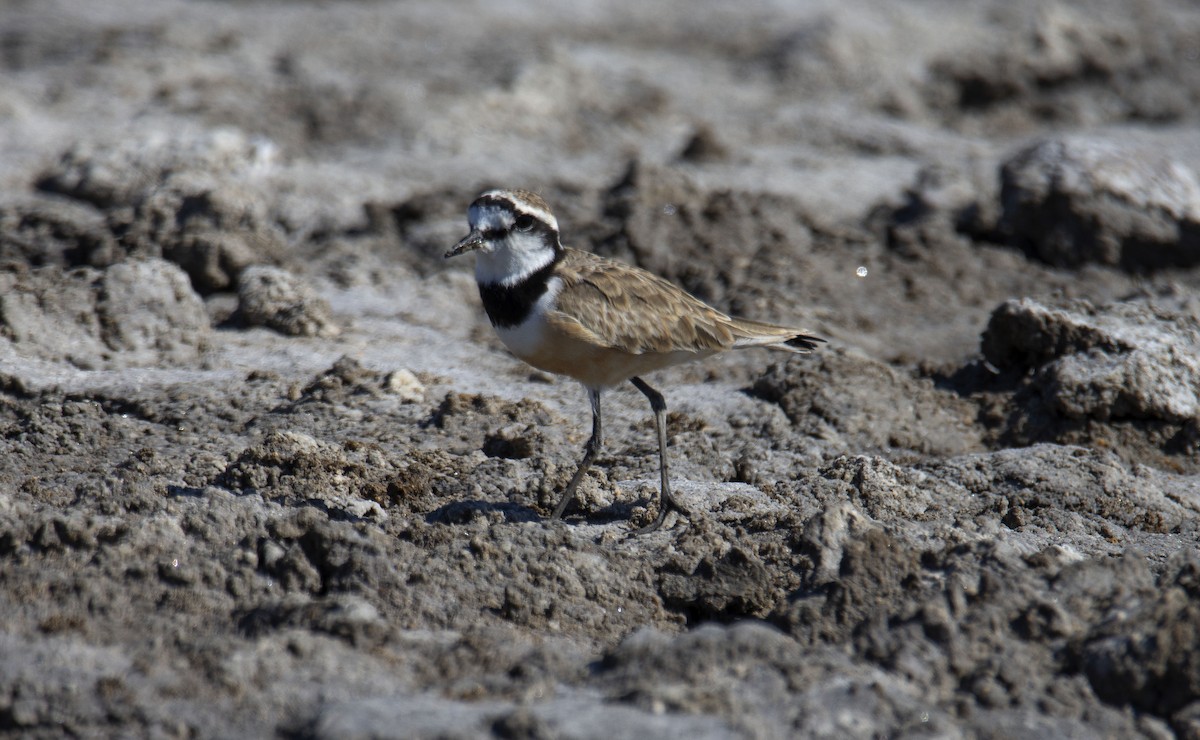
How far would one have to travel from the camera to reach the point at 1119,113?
1006 centimetres

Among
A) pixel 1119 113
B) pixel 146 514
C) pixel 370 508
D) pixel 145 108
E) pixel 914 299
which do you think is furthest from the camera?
pixel 1119 113

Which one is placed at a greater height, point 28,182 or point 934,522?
point 28,182

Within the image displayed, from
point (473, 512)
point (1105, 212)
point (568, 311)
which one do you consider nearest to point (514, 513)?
point (473, 512)

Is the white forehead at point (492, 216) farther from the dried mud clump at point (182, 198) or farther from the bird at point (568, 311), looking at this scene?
the dried mud clump at point (182, 198)

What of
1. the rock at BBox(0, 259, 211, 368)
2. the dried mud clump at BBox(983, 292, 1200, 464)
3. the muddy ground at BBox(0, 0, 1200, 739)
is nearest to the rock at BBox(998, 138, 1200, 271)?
the muddy ground at BBox(0, 0, 1200, 739)

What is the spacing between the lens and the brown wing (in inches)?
188

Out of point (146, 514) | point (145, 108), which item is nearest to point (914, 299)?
point (146, 514)

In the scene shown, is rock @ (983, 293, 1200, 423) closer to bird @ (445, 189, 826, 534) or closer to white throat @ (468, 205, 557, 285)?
bird @ (445, 189, 826, 534)

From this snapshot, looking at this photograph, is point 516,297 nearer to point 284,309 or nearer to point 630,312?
point 630,312

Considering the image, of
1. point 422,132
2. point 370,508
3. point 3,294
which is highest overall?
point 422,132

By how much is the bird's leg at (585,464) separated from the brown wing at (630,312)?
331 millimetres

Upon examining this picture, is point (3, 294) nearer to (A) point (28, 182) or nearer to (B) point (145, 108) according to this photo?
(A) point (28, 182)

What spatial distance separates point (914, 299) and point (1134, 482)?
7.62 feet

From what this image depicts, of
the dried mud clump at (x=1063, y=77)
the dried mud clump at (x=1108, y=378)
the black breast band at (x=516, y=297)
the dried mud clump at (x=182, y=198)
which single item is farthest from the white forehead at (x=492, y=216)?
the dried mud clump at (x=1063, y=77)
